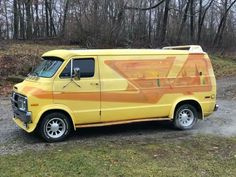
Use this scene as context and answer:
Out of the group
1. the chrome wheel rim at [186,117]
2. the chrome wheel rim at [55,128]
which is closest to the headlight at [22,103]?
the chrome wheel rim at [55,128]

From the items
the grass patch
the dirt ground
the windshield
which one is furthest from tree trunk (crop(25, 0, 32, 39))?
the grass patch

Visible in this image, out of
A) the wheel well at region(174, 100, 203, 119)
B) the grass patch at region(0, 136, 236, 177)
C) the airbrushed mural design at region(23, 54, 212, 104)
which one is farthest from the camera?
the wheel well at region(174, 100, 203, 119)

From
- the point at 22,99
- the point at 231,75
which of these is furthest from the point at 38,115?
the point at 231,75

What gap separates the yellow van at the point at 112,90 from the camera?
9.96m

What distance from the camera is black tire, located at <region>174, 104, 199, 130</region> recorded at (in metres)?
11.6

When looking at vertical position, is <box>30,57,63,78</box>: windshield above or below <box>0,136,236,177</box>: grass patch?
above

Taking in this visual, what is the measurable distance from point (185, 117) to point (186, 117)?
3cm

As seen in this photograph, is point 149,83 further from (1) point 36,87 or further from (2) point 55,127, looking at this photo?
(1) point 36,87

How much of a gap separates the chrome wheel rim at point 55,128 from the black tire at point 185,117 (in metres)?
3.06

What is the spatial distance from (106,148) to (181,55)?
3531 millimetres

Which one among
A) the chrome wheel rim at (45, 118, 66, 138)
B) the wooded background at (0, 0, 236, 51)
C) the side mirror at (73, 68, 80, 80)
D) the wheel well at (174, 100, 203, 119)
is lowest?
the chrome wheel rim at (45, 118, 66, 138)

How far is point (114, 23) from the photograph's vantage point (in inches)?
1271

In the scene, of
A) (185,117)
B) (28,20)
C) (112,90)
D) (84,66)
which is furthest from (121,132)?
(28,20)

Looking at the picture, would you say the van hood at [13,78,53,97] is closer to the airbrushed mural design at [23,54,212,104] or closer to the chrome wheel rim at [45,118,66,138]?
the airbrushed mural design at [23,54,212,104]
